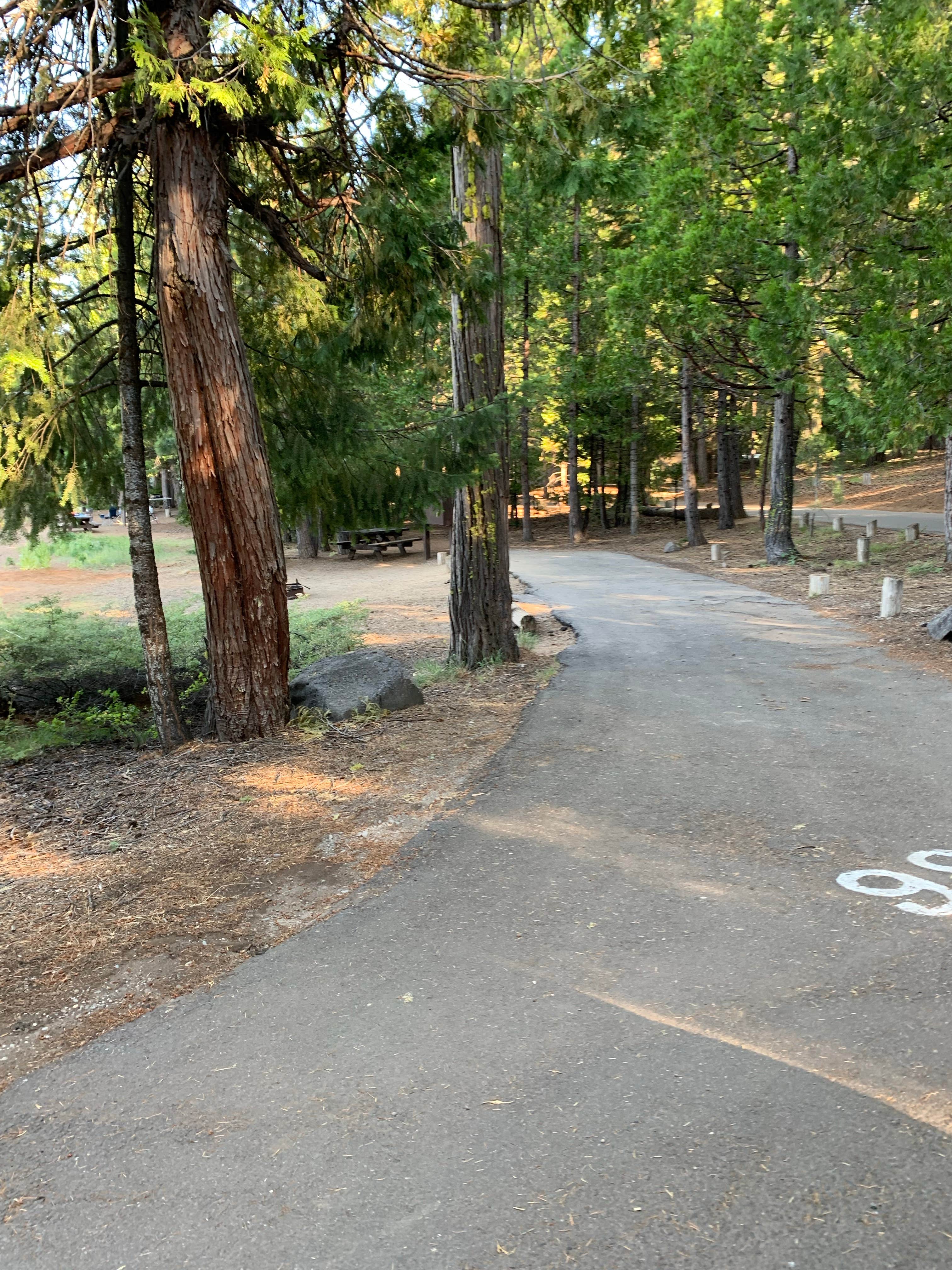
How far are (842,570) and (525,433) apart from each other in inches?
592

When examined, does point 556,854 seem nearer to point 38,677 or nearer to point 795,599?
point 38,677

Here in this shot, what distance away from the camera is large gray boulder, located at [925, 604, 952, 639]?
10.7 m

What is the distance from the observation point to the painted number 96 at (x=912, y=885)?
14.1 feet

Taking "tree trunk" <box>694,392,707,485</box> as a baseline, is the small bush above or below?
below

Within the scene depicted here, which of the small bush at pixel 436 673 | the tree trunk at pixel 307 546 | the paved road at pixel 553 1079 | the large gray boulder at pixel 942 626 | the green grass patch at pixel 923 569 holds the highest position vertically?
the tree trunk at pixel 307 546

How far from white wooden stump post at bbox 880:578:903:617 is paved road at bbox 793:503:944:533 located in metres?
10.1

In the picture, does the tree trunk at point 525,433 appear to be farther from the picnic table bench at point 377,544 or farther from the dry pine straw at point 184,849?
the dry pine straw at point 184,849

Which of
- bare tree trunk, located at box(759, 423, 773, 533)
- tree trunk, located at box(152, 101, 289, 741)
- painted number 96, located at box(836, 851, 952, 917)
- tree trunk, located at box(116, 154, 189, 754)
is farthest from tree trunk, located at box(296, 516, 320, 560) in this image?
painted number 96, located at box(836, 851, 952, 917)

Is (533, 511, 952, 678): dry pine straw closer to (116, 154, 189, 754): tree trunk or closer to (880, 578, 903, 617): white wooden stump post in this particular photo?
(880, 578, 903, 617): white wooden stump post

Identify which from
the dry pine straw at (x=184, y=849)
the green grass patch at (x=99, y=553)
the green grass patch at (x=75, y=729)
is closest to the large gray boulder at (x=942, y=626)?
the dry pine straw at (x=184, y=849)

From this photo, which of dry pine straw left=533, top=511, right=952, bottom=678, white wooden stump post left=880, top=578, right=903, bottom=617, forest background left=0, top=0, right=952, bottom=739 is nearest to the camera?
forest background left=0, top=0, right=952, bottom=739

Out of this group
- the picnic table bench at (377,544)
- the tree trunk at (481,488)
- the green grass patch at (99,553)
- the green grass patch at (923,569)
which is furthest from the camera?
the picnic table bench at (377,544)

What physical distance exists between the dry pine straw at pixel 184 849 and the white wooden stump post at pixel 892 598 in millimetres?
6559

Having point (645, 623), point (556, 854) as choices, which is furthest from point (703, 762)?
point (645, 623)
